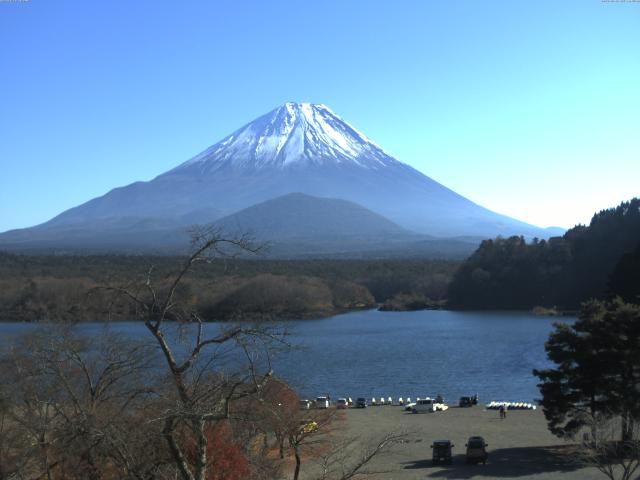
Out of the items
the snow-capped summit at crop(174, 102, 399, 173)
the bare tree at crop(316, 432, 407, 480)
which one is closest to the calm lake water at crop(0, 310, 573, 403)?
the bare tree at crop(316, 432, 407, 480)

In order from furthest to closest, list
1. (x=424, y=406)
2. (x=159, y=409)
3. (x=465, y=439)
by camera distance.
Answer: (x=424, y=406) < (x=465, y=439) < (x=159, y=409)

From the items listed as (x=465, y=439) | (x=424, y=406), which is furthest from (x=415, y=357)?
(x=465, y=439)

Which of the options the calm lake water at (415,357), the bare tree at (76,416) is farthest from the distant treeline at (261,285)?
the bare tree at (76,416)

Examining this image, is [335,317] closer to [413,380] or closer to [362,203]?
[413,380]

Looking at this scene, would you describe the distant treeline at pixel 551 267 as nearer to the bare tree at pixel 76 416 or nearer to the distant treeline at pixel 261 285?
the distant treeline at pixel 261 285

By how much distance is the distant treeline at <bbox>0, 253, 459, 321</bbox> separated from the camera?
34844 mm

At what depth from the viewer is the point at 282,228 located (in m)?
112

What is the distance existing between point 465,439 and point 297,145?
451 ft

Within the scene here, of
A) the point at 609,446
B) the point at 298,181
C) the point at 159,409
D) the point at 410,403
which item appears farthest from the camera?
the point at 298,181

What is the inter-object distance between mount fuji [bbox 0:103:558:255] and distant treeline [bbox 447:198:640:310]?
8328cm

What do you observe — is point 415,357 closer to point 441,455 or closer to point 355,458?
point 441,455

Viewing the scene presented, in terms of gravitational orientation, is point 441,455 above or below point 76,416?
below

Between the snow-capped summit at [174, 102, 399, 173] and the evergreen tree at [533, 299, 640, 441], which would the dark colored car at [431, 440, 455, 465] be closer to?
the evergreen tree at [533, 299, 640, 441]

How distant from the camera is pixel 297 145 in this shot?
150 meters
